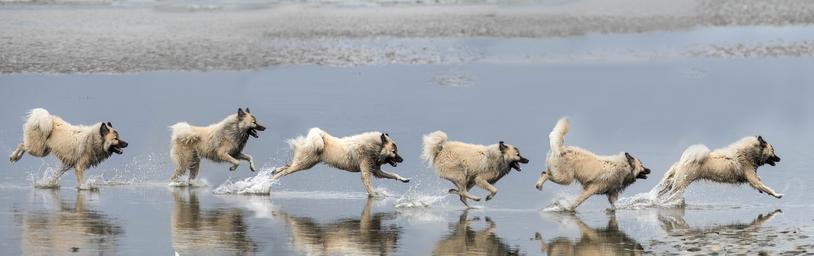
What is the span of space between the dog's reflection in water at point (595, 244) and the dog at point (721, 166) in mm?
2757

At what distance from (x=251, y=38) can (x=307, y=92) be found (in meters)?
7.44

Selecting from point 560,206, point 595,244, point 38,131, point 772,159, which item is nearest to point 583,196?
point 560,206

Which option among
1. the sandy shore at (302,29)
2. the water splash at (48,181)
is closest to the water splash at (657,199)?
the water splash at (48,181)

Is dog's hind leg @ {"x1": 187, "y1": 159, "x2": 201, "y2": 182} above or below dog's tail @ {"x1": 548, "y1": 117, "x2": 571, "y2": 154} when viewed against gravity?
below

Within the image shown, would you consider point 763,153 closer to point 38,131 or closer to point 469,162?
point 469,162

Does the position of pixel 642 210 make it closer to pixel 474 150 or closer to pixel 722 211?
pixel 722 211

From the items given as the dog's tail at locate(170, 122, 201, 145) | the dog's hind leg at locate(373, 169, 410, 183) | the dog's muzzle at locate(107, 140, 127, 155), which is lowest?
the dog's hind leg at locate(373, 169, 410, 183)

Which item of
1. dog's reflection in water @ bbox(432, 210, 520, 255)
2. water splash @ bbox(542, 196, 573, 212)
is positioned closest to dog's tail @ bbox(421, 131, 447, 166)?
water splash @ bbox(542, 196, 573, 212)

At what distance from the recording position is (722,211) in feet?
61.5

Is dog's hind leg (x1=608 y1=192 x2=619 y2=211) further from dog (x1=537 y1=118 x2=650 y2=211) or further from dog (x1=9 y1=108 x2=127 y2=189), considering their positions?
dog (x1=9 y1=108 x2=127 y2=189)

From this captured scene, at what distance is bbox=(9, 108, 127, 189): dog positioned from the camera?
19875 millimetres

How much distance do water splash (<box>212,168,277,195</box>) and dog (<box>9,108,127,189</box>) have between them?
1449 mm

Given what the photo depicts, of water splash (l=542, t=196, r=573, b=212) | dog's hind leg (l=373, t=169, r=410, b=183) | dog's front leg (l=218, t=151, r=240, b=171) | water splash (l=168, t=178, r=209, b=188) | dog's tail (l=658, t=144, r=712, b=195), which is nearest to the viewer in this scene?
water splash (l=542, t=196, r=573, b=212)

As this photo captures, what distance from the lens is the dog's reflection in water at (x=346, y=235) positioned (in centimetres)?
1492
